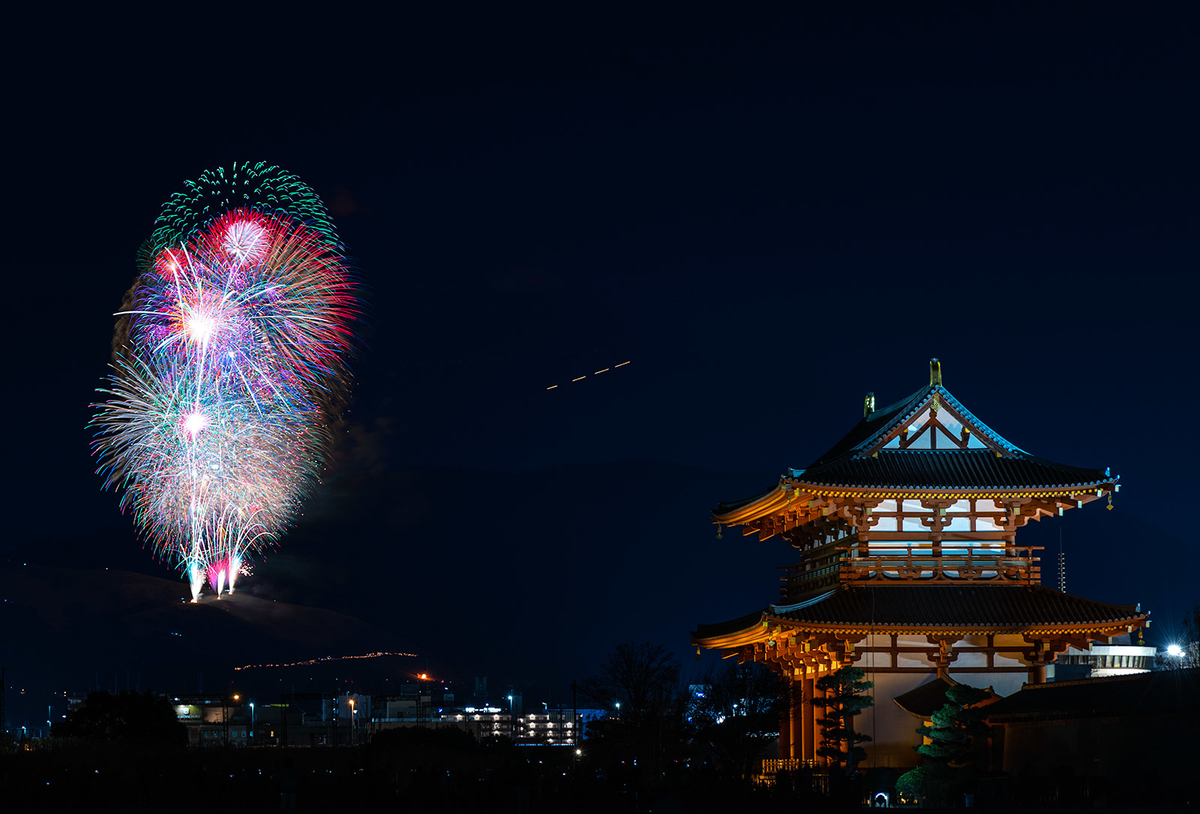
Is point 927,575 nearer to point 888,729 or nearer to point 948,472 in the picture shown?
point 948,472

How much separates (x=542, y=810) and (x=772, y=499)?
1435 centimetres

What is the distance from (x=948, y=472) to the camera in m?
38.6

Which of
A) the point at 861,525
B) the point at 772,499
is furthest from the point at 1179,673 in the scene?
the point at 772,499

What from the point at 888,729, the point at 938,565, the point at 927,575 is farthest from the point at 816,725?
the point at 938,565

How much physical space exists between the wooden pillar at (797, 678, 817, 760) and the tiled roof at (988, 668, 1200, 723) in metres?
6.24

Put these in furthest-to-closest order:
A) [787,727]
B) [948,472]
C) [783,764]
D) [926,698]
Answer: [787,727] → [948,472] → [783,764] → [926,698]

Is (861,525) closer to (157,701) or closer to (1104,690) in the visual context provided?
(1104,690)

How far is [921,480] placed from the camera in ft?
125

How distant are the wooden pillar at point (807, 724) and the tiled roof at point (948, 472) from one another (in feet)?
21.6

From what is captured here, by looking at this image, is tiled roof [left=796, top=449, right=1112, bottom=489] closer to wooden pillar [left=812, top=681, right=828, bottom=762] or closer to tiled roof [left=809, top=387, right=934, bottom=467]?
tiled roof [left=809, top=387, right=934, bottom=467]

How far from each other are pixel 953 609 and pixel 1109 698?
665cm

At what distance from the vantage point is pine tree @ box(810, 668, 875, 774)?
1393 inches

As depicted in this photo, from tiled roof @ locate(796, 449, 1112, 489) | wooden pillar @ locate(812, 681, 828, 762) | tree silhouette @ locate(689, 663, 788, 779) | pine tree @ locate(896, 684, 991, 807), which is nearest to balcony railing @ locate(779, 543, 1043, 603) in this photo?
tiled roof @ locate(796, 449, 1112, 489)

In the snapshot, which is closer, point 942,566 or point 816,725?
point 942,566
